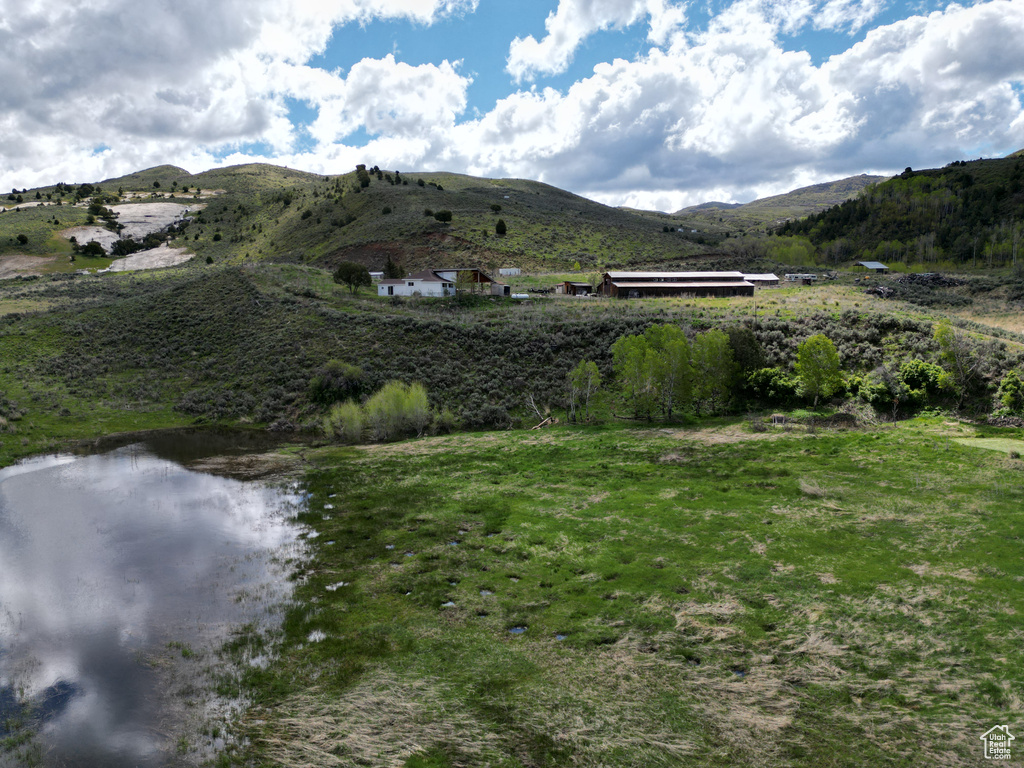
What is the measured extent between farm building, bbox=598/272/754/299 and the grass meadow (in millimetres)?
42950

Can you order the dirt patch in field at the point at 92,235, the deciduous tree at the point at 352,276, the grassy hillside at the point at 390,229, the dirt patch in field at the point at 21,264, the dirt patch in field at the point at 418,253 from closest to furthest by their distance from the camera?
the deciduous tree at the point at 352,276, the dirt patch in field at the point at 418,253, the dirt patch in field at the point at 21,264, the grassy hillside at the point at 390,229, the dirt patch in field at the point at 92,235

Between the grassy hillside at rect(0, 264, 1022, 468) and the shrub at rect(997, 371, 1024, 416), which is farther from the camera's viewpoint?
the grassy hillside at rect(0, 264, 1022, 468)

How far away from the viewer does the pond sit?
12.2 m

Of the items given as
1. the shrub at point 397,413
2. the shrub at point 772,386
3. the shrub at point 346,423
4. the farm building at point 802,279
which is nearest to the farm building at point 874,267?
the farm building at point 802,279

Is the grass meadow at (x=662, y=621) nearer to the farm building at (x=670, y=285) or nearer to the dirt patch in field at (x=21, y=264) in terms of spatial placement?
the farm building at (x=670, y=285)

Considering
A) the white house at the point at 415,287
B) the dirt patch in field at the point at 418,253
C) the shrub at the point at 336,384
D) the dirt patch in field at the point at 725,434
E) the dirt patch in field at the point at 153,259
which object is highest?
the dirt patch in field at the point at 153,259

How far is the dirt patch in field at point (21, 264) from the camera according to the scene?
8800 centimetres

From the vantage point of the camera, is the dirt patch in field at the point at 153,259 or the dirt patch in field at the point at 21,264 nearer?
the dirt patch in field at the point at 21,264

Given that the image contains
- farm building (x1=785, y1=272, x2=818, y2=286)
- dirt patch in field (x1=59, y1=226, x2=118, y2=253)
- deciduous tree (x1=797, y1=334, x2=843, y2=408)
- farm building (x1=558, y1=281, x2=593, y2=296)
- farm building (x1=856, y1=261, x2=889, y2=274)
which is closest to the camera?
deciduous tree (x1=797, y1=334, x2=843, y2=408)

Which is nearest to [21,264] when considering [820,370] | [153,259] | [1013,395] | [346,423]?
[153,259]

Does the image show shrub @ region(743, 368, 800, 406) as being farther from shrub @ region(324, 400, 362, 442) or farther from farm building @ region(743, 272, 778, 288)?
farm building @ region(743, 272, 778, 288)

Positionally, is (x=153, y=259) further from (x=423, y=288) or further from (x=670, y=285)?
(x=670, y=285)

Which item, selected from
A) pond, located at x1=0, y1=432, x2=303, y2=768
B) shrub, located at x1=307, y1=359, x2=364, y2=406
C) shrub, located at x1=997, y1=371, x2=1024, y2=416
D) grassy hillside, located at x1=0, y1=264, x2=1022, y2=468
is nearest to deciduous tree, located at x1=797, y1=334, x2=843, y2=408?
grassy hillside, located at x1=0, y1=264, x2=1022, y2=468

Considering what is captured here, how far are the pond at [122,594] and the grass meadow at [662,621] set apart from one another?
1597 millimetres
